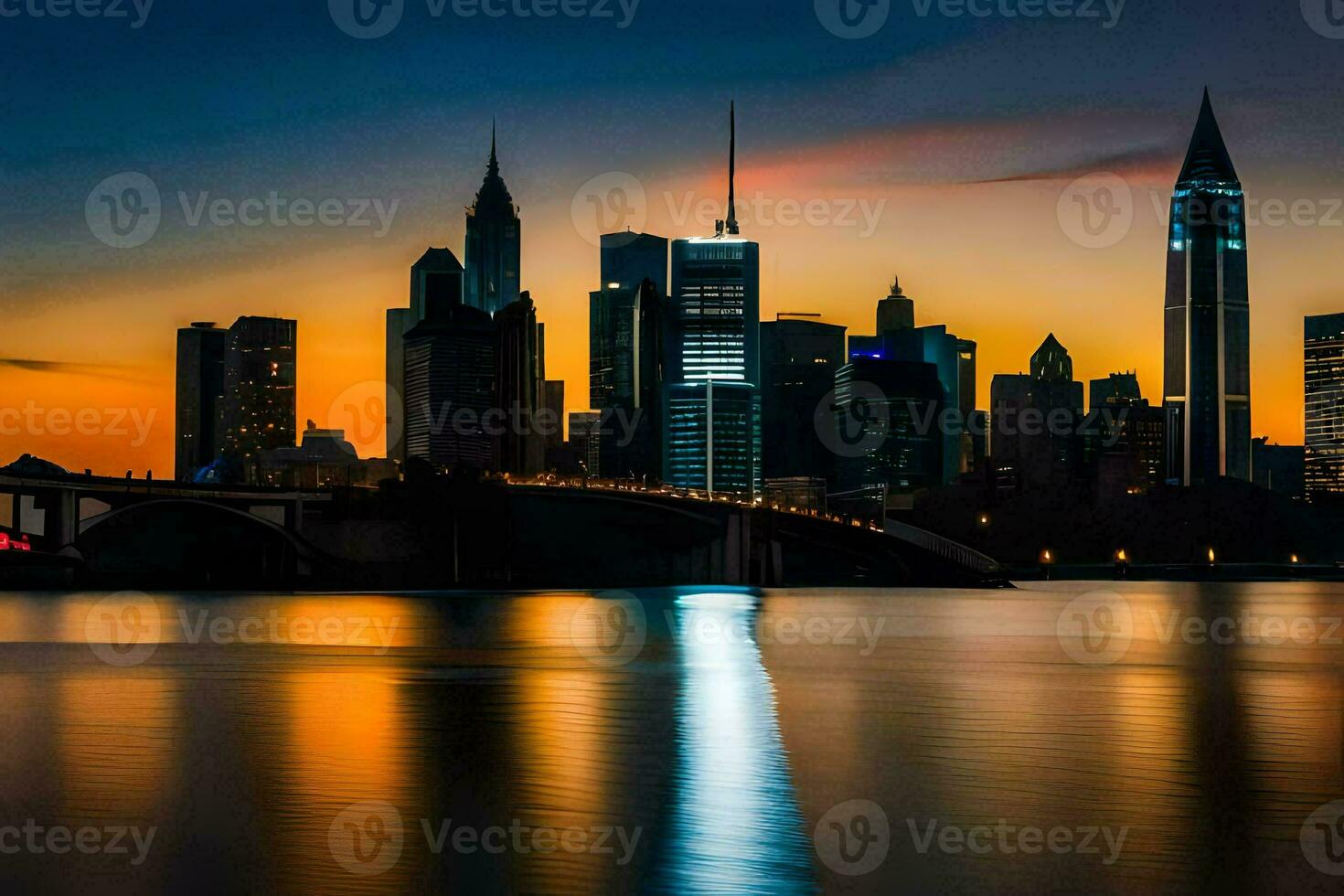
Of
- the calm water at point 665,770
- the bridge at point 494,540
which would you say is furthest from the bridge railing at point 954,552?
the calm water at point 665,770

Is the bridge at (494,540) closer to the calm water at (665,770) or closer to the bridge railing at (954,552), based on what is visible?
the bridge railing at (954,552)

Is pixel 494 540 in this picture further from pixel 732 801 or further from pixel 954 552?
pixel 732 801

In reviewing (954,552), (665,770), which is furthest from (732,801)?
(954,552)

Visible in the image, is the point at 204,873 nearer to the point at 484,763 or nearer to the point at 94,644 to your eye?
the point at 484,763

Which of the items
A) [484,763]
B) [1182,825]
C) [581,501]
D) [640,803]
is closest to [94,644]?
[484,763]

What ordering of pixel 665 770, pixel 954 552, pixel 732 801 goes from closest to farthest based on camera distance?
pixel 732 801 → pixel 665 770 → pixel 954 552

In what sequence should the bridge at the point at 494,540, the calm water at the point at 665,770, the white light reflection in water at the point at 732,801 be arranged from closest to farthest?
the white light reflection in water at the point at 732,801, the calm water at the point at 665,770, the bridge at the point at 494,540
